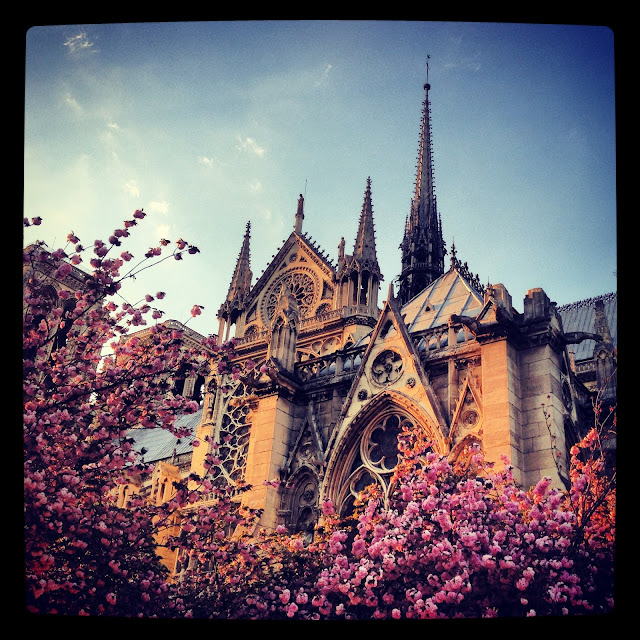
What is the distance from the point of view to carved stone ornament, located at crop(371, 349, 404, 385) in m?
13.9

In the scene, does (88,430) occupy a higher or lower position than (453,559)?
higher

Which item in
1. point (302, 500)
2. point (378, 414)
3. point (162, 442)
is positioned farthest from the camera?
point (162, 442)

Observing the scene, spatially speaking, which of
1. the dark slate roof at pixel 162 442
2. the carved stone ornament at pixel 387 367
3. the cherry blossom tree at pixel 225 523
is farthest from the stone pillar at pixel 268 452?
the dark slate roof at pixel 162 442

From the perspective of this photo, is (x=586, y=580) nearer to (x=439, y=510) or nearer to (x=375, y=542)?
(x=439, y=510)

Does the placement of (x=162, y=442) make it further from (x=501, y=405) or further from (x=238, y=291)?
(x=501, y=405)

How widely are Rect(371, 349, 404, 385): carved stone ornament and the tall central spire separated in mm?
14052

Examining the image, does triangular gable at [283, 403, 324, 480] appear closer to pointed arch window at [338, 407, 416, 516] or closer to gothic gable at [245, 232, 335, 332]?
pointed arch window at [338, 407, 416, 516]

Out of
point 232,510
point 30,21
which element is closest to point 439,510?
point 232,510

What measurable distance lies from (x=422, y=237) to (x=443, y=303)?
1459 centimetres

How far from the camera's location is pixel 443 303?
16.9 metres

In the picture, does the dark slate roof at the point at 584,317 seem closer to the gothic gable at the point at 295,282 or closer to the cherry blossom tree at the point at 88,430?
the gothic gable at the point at 295,282

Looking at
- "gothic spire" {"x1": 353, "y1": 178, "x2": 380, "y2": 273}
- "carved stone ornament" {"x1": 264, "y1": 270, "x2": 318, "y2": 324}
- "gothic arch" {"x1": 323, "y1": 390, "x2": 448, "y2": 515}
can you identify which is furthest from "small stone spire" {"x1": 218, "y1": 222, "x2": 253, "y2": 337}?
"gothic arch" {"x1": 323, "y1": 390, "x2": 448, "y2": 515}

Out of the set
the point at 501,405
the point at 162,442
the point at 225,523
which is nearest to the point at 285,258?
the point at 162,442

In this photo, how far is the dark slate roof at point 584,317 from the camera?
75.7 feet
